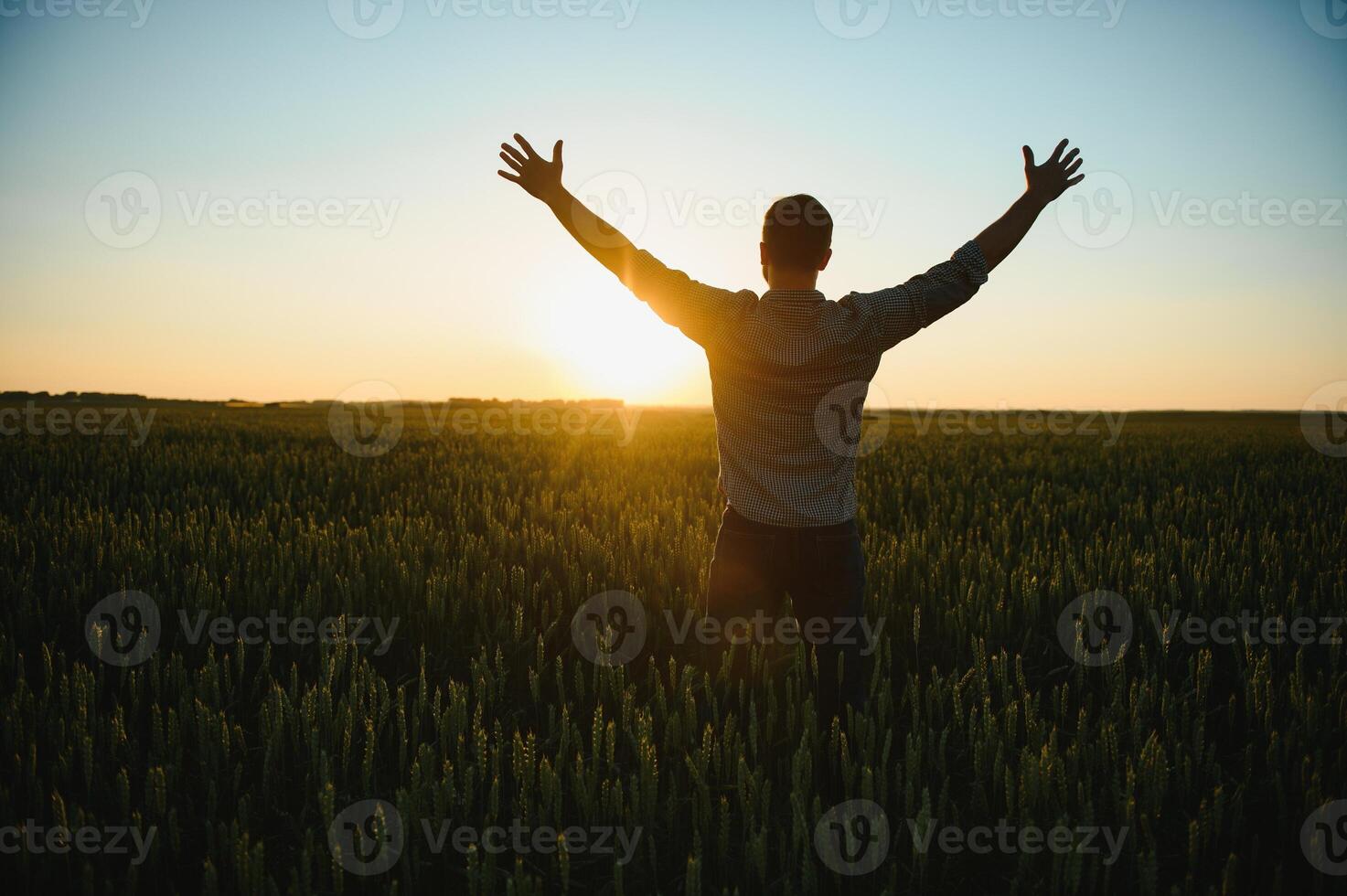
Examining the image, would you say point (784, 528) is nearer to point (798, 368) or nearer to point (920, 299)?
point (798, 368)

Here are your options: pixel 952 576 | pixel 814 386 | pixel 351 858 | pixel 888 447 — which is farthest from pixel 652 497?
pixel 888 447

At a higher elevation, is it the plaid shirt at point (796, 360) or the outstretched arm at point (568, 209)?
the outstretched arm at point (568, 209)

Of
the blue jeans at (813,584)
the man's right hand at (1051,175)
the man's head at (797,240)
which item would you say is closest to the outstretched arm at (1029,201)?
the man's right hand at (1051,175)

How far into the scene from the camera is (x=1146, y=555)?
13.6ft

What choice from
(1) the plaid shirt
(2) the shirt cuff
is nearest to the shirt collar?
(1) the plaid shirt

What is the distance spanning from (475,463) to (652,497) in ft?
12.8

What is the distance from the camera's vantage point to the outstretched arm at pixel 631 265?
7.66 ft

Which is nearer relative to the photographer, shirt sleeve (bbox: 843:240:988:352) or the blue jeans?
shirt sleeve (bbox: 843:240:988:352)

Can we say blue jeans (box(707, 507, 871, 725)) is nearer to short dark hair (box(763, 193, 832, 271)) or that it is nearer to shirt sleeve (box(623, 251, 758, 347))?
shirt sleeve (box(623, 251, 758, 347))

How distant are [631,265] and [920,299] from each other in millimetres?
930

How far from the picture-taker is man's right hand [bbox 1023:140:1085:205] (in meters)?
2.47

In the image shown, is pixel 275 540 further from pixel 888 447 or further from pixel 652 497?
pixel 888 447

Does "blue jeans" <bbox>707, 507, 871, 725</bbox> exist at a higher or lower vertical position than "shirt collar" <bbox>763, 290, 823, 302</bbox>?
lower

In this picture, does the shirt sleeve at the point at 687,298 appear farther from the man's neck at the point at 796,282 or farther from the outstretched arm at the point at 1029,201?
the outstretched arm at the point at 1029,201
